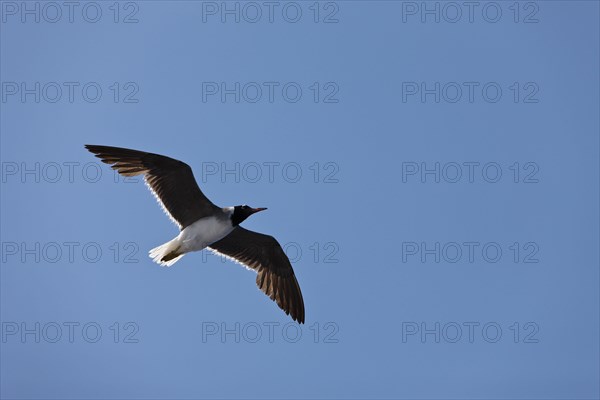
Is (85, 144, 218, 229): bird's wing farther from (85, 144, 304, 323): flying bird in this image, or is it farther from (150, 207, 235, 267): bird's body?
(150, 207, 235, 267): bird's body

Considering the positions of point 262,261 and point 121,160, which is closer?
point 121,160

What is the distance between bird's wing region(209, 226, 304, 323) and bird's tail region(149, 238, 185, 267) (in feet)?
4.14

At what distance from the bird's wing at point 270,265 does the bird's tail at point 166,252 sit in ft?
4.14

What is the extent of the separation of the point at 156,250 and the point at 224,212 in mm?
1199

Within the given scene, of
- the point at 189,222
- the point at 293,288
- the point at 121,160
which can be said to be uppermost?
the point at 121,160

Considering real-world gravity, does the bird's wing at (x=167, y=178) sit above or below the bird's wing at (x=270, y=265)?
above

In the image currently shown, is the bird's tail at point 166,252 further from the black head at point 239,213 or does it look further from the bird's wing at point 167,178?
the black head at point 239,213

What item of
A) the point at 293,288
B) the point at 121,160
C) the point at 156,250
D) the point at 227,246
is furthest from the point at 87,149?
the point at 293,288

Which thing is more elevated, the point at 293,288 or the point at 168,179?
the point at 168,179

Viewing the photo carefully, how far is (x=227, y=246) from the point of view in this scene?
569 inches

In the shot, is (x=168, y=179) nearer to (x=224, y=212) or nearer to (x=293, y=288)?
(x=224, y=212)

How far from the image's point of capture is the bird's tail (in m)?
13.1

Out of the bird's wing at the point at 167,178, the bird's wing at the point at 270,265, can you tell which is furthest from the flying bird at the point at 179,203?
the bird's wing at the point at 270,265

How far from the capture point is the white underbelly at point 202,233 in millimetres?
13117
